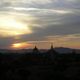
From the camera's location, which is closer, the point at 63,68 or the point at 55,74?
the point at 55,74

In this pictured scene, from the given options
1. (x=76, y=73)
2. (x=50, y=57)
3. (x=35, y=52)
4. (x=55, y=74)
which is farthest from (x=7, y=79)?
(x=35, y=52)

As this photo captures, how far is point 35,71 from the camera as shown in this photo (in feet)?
234

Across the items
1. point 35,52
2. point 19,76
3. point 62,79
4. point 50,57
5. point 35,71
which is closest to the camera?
point 62,79

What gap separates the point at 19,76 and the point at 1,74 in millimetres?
3694

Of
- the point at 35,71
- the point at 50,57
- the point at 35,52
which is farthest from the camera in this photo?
the point at 35,52

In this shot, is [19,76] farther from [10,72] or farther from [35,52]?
[35,52]

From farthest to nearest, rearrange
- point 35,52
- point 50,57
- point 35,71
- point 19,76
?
point 35,52, point 50,57, point 35,71, point 19,76

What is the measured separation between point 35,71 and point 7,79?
10.8m

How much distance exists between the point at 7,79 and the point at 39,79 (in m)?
5.16

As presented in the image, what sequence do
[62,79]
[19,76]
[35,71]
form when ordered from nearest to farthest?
[62,79]
[19,76]
[35,71]

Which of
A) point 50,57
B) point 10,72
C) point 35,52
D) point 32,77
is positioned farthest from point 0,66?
point 35,52

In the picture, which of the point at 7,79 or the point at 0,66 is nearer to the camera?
the point at 7,79

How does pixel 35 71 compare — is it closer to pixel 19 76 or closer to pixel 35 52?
pixel 19 76

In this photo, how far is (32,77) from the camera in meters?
63.3
